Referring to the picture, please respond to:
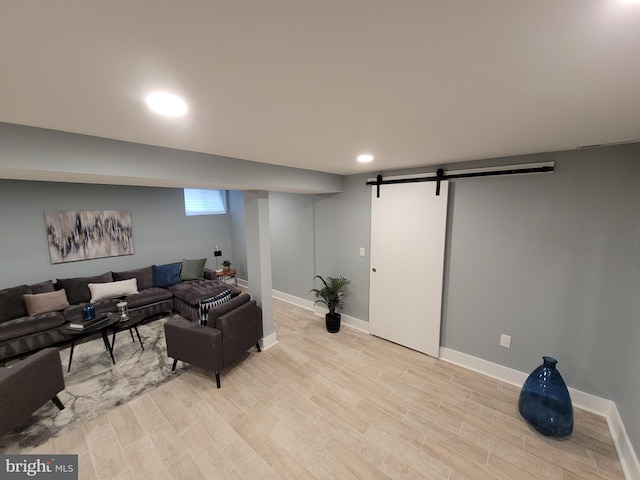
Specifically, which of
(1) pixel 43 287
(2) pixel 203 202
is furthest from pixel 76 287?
(2) pixel 203 202

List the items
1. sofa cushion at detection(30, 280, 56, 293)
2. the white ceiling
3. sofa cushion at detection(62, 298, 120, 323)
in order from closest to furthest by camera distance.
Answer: the white ceiling
sofa cushion at detection(62, 298, 120, 323)
sofa cushion at detection(30, 280, 56, 293)

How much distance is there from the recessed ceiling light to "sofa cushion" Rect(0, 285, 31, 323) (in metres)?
3.68

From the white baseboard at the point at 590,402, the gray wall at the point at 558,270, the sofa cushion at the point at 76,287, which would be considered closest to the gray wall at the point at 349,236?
the gray wall at the point at 558,270

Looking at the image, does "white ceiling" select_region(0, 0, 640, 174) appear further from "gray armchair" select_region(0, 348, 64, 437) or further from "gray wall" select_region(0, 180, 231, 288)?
"gray wall" select_region(0, 180, 231, 288)

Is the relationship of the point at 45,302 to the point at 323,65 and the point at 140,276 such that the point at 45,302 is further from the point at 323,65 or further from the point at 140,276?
the point at 323,65

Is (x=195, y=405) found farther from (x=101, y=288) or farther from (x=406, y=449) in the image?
(x=101, y=288)

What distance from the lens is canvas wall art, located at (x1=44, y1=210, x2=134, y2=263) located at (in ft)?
11.3

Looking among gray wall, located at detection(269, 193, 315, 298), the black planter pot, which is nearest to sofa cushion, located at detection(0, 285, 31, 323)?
gray wall, located at detection(269, 193, 315, 298)

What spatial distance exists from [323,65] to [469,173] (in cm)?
236

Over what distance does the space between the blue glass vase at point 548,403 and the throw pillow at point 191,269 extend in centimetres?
485

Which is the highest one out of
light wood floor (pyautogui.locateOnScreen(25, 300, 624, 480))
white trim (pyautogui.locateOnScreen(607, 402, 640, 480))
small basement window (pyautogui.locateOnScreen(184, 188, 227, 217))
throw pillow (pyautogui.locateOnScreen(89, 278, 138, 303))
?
small basement window (pyautogui.locateOnScreen(184, 188, 227, 217))

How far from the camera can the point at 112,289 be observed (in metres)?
3.65

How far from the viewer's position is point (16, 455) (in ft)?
5.72

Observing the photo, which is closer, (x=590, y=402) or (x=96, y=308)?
(x=590, y=402)
